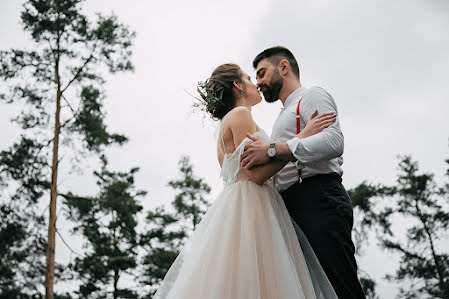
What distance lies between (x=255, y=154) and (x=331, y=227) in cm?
70

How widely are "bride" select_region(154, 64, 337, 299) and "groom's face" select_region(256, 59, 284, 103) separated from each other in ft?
1.23

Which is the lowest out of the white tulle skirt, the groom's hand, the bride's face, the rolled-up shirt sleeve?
the white tulle skirt

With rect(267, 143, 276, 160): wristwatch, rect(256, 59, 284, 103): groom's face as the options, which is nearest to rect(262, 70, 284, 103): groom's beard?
rect(256, 59, 284, 103): groom's face

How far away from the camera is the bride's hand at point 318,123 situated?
270 cm

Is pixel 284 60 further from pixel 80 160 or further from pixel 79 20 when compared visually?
pixel 79 20

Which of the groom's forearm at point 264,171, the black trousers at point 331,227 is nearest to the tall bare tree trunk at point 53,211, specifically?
the groom's forearm at point 264,171

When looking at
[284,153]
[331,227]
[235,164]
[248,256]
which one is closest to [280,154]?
[284,153]

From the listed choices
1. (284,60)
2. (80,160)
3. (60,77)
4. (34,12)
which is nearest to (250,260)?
(284,60)

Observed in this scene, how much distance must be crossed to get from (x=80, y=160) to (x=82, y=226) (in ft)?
14.9

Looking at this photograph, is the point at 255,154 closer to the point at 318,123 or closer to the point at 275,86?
the point at 318,123

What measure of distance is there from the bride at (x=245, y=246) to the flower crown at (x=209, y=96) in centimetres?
33

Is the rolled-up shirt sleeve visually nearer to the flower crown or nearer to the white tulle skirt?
the white tulle skirt

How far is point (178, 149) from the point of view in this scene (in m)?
23.9

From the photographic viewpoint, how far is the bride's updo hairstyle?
355 cm
